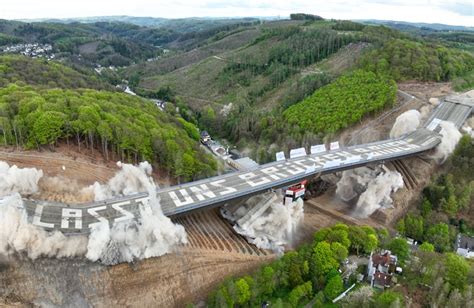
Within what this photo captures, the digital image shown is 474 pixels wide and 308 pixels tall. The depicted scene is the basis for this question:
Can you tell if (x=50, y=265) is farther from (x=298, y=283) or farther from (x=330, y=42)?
(x=330, y=42)

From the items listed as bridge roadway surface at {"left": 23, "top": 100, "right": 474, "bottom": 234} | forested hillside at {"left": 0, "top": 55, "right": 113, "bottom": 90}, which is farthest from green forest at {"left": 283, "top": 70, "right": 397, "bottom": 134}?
forested hillside at {"left": 0, "top": 55, "right": 113, "bottom": 90}

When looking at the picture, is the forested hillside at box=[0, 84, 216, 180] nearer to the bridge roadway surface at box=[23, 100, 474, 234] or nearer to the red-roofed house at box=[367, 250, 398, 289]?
the bridge roadway surface at box=[23, 100, 474, 234]

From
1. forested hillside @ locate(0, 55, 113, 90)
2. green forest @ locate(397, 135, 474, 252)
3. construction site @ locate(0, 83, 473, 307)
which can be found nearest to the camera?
construction site @ locate(0, 83, 473, 307)

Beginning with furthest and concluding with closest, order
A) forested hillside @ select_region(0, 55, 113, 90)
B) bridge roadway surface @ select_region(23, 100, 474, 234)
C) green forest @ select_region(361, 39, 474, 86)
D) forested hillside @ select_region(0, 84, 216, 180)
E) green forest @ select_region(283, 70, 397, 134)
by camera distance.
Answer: green forest @ select_region(361, 39, 474, 86), green forest @ select_region(283, 70, 397, 134), forested hillside @ select_region(0, 55, 113, 90), forested hillside @ select_region(0, 84, 216, 180), bridge roadway surface @ select_region(23, 100, 474, 234)

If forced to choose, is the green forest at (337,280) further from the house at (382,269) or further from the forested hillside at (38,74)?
the forested hillside at (38,74)

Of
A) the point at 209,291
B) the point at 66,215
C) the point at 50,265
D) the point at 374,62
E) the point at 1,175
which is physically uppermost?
the point at 374,62

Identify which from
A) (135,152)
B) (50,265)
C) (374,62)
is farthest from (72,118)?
(374,62)

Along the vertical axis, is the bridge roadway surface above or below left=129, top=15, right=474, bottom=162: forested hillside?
below
